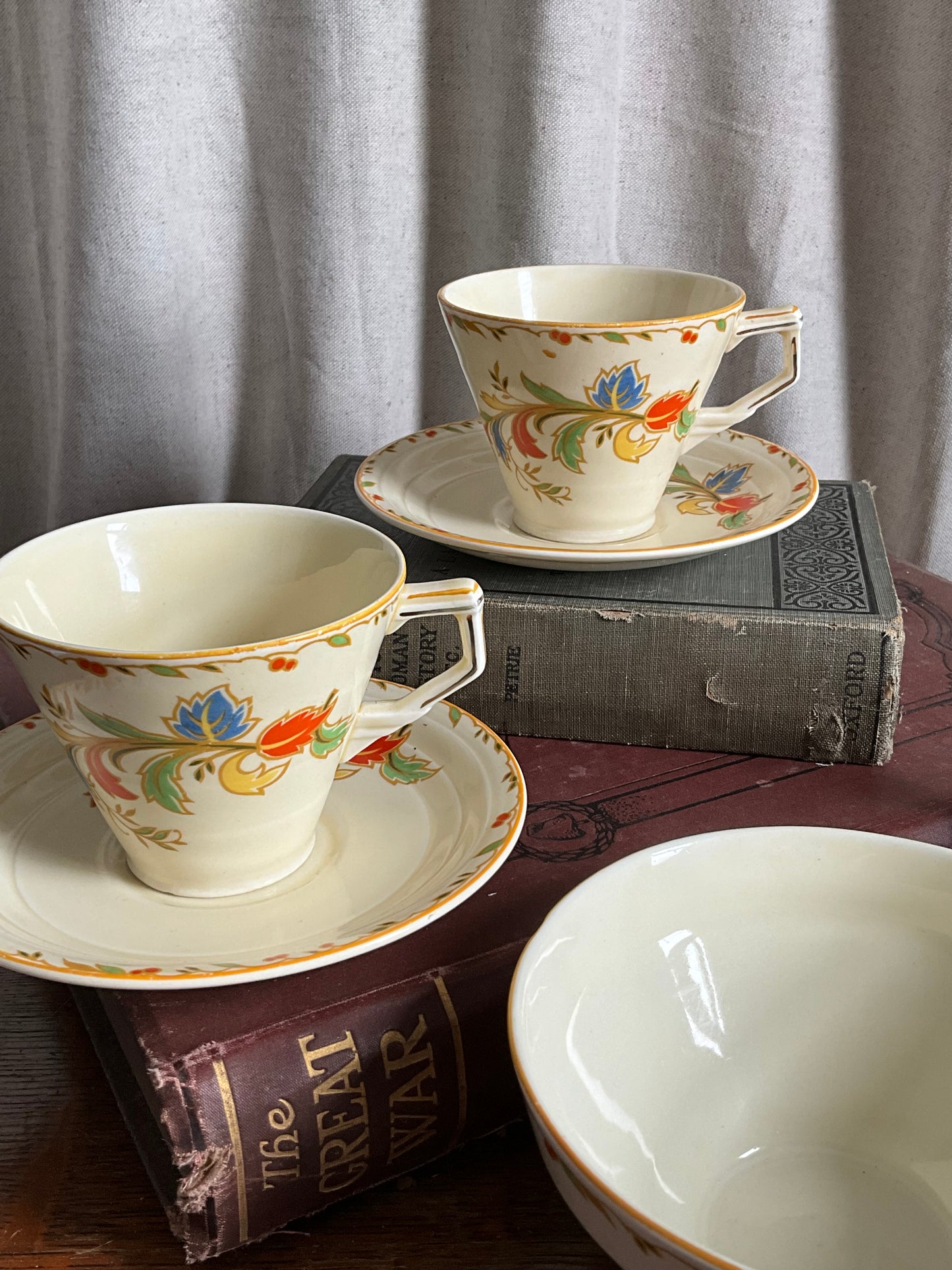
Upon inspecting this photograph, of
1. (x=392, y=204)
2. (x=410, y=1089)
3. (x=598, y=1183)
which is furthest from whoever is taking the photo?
(x=392, y=204)

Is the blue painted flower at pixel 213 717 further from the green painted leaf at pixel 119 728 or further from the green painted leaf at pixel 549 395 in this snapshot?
the green painted leaf at pixel 549 395

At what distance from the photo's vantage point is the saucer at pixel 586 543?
1.79 ft

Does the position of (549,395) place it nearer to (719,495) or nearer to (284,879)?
(719,495)

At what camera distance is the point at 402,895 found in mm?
408

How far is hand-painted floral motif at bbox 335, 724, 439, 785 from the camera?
1.58 feet

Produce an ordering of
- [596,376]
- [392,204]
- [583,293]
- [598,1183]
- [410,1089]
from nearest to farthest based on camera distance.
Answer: [598,1183], [410,1089], [596,376], [583,293], [392,204]

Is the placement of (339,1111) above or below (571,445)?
below

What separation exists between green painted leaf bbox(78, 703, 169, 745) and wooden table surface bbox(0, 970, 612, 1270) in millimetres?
142

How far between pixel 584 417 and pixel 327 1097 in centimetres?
30

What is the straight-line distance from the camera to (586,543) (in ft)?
1.89

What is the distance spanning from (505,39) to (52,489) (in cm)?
43

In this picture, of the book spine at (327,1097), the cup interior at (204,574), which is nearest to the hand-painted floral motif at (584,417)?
the cup interior at (204,574)

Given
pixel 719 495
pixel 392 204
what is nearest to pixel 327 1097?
pixel 719 495

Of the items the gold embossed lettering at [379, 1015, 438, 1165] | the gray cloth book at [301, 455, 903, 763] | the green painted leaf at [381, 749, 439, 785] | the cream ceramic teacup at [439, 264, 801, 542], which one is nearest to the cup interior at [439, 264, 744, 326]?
the cream ceramic teacup at [439, 264, 801, 542]
